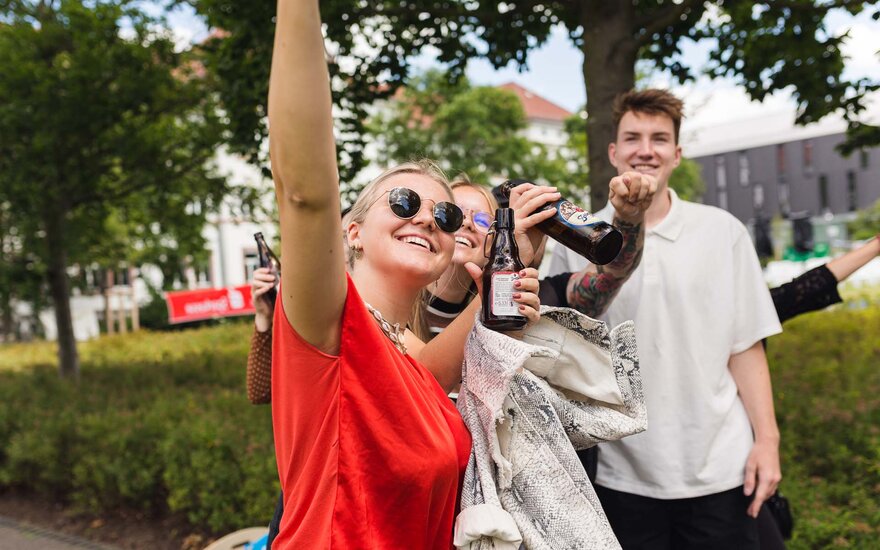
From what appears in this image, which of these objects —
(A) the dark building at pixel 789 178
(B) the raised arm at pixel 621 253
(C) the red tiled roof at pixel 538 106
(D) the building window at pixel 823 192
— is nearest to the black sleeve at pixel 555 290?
(B) the raised arm at pixel 621 253

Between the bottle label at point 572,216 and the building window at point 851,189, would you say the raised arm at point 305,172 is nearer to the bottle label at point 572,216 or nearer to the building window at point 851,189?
the bottle label at point 572,216

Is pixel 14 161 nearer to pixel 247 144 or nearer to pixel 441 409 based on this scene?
pixel 247 144

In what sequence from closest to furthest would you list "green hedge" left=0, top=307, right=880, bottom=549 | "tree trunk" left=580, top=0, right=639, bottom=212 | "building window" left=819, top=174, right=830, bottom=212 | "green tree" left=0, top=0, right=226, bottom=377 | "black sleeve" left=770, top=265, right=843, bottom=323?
"black sleeve" left=770, top=265, right=843, bottom=323 → "green hedge" left=0, top=307, right=880, bottom=549 → "tree trunk" left=580, top=0, right=639, bottom=212 → "green tree" left=0, top=0, right=226, bottom=377 → "building window" left=819, top=174, right=830, bottom=212

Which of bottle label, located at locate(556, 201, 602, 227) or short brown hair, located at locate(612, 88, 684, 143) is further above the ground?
short brown hair, located at locate(612, 88, 684, 143)

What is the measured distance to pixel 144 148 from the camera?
927 cm

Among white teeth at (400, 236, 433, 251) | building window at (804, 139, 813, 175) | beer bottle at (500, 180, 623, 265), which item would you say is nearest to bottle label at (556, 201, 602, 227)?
beer bottle at (500, 180, 623, 265)

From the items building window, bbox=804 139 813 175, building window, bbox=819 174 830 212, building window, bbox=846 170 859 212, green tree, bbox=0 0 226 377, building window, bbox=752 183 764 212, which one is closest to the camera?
A: green tree, bbox=0 0 226 377

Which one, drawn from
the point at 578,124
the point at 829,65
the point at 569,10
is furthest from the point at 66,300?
the point at 578,124

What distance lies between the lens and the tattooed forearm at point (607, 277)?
7.12ft

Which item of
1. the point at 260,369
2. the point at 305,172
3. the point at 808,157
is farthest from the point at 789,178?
the point at 305,172

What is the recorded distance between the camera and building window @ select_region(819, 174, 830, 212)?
59338 mm

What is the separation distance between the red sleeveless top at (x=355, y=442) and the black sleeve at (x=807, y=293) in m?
1.75

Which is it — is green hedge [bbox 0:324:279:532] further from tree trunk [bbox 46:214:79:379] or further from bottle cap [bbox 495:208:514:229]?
bottle cap [bbox 495:208:514:229]

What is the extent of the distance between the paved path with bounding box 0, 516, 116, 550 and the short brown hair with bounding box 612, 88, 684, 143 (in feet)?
16.9
